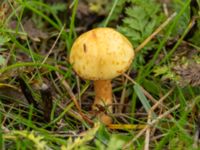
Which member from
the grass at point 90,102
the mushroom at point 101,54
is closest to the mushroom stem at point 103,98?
the grass at point 90,102

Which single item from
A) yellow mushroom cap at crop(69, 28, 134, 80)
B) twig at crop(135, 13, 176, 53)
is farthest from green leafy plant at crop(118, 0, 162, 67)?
yellow mushroom cap at crop(69, 28, 134, 80)

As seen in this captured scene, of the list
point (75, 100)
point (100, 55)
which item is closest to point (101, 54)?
point (100, 55)

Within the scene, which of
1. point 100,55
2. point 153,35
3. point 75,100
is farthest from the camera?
point 153,35

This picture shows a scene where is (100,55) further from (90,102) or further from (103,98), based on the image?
(90,102)

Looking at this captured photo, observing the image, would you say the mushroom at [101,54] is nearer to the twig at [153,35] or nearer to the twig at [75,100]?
the twig at [75,100]

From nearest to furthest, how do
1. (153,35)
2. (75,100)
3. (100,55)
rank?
(100,55) → (75,100) → (153,35)

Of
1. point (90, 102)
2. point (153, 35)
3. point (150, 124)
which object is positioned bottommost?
point (90, 102)

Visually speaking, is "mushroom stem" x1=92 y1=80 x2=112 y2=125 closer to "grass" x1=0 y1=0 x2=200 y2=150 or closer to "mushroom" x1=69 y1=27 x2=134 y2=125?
"grass" x1=0 y1=0 x2=200 y2=150
